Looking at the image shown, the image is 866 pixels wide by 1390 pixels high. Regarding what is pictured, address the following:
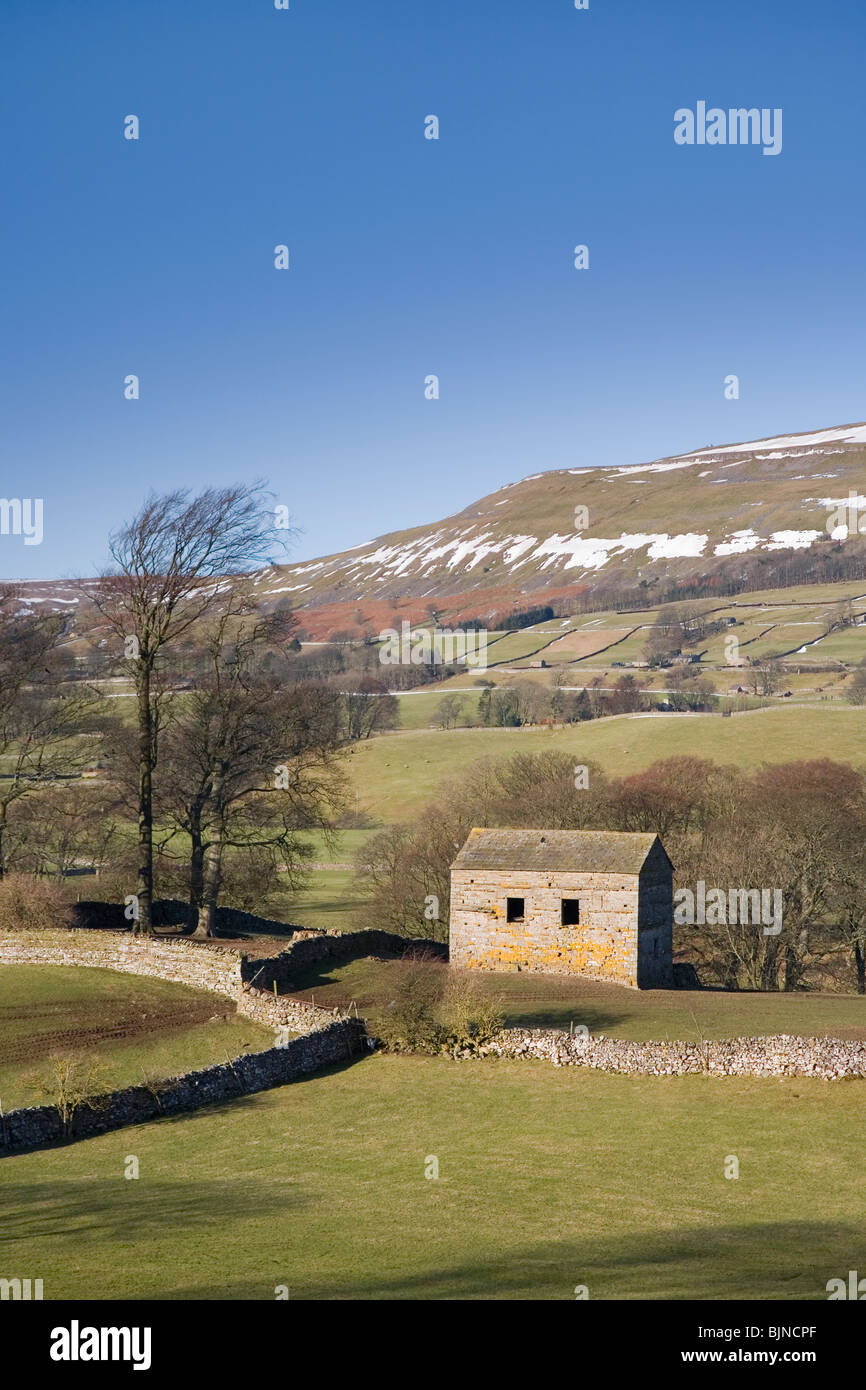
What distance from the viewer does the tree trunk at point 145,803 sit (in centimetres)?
4322

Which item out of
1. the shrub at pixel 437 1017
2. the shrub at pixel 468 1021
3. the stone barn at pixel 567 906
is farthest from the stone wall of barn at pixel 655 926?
the shrub at pixel 468 1021

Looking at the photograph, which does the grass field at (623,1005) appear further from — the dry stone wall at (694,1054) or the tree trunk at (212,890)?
the tree trunk at (212,890)

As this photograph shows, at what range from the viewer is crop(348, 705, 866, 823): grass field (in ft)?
320

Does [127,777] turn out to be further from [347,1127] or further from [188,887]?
[347,1127]

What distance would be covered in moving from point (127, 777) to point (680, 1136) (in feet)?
93.8

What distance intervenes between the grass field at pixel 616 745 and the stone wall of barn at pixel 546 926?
4515 cm

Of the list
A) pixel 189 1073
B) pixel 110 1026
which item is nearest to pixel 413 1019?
pixel 189 1073

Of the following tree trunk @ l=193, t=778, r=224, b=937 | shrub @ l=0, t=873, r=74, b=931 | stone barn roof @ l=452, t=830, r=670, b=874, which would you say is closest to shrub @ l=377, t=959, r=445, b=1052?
stone barn roof @ l=452, t=830, r=670, b=874

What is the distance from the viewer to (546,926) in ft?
152

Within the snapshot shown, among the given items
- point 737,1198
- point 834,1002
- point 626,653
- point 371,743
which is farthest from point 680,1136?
point 626,653

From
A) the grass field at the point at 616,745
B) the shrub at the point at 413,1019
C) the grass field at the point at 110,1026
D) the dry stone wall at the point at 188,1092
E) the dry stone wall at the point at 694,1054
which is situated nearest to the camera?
the dry stone wall at the point at 188,1092

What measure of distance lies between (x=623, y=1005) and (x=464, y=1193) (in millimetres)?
18721

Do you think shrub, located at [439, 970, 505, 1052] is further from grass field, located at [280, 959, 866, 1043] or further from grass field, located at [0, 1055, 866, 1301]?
grass field, located at [280, 959, 866, 1043]

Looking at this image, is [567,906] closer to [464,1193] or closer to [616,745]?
[464,1193]
